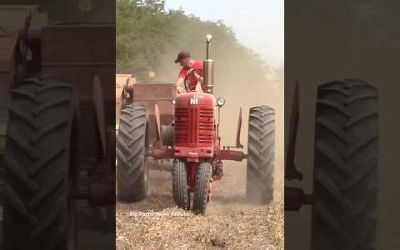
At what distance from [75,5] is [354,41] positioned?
0.86 metres

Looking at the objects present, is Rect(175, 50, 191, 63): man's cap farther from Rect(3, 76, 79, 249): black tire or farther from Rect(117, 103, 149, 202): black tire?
Rect(3, 76, 79, 249): black tire

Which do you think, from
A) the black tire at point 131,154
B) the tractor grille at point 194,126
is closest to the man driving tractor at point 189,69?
the black tire at point 131,154

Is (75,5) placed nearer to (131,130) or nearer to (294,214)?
(131,130)

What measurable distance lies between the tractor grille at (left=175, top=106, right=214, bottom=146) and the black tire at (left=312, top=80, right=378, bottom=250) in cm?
47

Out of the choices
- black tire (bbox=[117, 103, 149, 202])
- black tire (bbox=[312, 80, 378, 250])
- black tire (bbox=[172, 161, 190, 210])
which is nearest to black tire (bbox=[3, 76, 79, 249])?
black tire (bbox=[117, 103, 149, 202])

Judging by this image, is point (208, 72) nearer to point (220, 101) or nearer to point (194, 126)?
point (220, 101)

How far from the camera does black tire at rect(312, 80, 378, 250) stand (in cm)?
187

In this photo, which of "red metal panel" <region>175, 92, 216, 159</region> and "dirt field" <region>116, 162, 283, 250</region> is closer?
"dirt field" <region>116, 162, 283, 250</region>

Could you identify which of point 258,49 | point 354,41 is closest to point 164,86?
point 258,49

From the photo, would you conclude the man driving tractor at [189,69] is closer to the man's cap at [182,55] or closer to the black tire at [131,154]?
the man's cap at [182,55]

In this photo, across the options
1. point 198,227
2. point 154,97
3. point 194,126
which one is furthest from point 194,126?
point 198,227

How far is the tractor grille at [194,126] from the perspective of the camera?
227 centimetres

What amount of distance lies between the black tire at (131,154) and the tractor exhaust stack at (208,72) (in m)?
0.21

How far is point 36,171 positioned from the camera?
1.75 m
